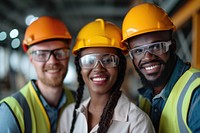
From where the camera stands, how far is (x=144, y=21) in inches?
99.7

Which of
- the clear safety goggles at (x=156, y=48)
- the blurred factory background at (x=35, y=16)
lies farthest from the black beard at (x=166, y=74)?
the blurred factory background at (x=35, y=16)

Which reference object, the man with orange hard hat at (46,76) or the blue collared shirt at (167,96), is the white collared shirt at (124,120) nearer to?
the blue collared shirt at (167,96)

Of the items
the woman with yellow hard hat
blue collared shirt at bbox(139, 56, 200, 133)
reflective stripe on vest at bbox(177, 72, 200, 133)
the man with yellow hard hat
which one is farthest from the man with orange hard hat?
reflective stripe on vest at bbox(177, 72, 200, 133)

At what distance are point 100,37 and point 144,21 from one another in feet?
1.35

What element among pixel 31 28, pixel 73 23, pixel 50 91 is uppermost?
pixel 73 23

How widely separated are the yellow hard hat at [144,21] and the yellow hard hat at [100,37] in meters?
0.08

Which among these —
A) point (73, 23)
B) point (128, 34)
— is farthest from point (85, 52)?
point (73, 23)

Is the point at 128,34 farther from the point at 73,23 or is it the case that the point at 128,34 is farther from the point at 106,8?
the point at 73,23

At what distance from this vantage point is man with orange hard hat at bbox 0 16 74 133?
2877 millimetres

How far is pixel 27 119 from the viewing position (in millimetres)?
2732

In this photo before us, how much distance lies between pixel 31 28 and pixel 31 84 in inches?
24.8

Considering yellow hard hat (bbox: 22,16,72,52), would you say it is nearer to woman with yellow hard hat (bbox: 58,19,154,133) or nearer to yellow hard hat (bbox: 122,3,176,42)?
woman with yellow hard hat (bbox: 58,19,154,133)

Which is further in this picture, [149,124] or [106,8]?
Result: [106,8]

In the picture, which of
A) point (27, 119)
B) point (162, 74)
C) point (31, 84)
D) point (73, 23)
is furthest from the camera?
point (73, 23)
